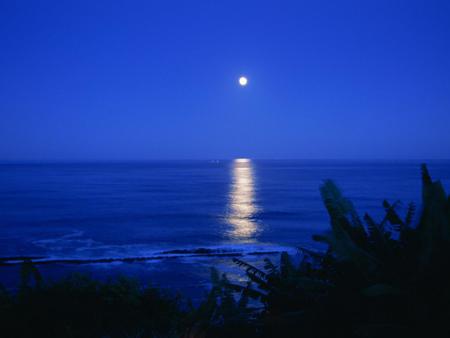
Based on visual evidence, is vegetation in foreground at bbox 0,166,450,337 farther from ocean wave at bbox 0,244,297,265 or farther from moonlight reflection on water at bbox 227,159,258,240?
moonlight reflection on water at bbox 227,159,258,240

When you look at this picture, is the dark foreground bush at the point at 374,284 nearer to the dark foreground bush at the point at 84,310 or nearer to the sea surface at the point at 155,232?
the dark foreground bush at the point at 84,310

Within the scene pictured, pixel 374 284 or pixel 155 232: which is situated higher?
pixel 374 284

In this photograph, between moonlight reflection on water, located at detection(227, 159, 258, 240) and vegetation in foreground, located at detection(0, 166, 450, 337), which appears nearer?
vegetation in foreground, located at detection(0, 166, 450, 337)

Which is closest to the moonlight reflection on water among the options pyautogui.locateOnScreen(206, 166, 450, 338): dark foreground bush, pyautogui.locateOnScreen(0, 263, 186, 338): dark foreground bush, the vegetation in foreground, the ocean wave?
the ocean wave

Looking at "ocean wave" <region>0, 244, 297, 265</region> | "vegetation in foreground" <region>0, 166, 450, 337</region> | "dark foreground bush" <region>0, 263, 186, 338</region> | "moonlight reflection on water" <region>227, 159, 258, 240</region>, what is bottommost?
"ocean wave" <region>0, 244, 297, 265</region>

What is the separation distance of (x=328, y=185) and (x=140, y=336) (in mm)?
3600

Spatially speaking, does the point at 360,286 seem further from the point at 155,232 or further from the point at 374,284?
the point at 155,232

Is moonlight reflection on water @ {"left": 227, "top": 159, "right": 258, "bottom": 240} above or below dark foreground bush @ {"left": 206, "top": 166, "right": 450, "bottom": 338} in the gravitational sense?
below

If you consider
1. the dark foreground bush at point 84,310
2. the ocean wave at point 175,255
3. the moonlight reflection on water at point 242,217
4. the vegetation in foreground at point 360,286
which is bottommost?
the ocean wave at point 175,255

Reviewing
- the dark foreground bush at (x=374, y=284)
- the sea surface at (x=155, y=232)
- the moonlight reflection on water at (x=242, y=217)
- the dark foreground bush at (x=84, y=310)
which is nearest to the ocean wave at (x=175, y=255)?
the sea surface at (x=155, y=232)

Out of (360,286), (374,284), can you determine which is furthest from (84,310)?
(374,284)

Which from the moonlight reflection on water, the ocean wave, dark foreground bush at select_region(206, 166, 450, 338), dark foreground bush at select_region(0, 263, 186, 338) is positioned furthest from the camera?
the moonlight reflection on water

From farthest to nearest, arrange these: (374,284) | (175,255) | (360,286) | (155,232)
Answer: (155,232), (175,255), (360,286), (374,284)

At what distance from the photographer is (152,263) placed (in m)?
30.0
